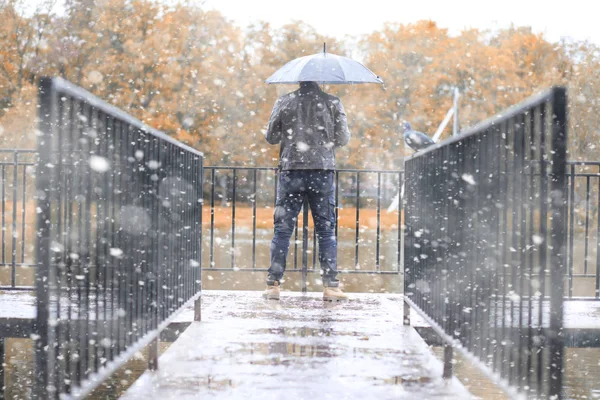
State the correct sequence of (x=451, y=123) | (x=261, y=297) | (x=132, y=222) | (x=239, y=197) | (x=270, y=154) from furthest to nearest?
(x=239, y=197) < (x=451, y=123) < (x=270, y=154) < (x=261, y=297) < (x=132, y=222)

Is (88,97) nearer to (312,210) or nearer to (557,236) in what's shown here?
(557,236)

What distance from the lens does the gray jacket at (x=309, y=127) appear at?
21.6 ft

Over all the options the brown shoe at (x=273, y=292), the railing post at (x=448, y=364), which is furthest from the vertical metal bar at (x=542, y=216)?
the brown shoe at (x=273, y=292)

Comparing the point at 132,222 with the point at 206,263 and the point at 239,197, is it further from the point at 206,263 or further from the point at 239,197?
the point at 239,197

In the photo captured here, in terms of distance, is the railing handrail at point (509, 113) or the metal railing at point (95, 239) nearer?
the metal railing at point (95, 239)

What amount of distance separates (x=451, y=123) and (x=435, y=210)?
3533 cm

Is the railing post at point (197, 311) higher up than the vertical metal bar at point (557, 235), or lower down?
lower down

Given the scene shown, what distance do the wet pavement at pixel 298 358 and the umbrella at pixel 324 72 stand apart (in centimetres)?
192

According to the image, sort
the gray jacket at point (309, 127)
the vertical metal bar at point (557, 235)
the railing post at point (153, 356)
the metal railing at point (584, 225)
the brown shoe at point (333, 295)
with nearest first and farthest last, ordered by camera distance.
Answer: the vertical metal bar at point (557, 235) < the railing post at point (153, 356) < the gray jacket at point (309, 127) < the brown shoe at point (333, 295) < the metal railing at point (584, 225)

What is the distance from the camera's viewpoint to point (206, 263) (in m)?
14.8

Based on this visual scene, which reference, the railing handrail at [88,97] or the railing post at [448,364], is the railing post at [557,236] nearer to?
the railing post at [448,364]

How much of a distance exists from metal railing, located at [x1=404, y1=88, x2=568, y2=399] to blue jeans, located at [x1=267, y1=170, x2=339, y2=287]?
1.94 m

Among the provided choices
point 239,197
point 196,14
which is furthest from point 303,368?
point 239,197

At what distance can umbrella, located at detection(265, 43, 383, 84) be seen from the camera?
259 inches
